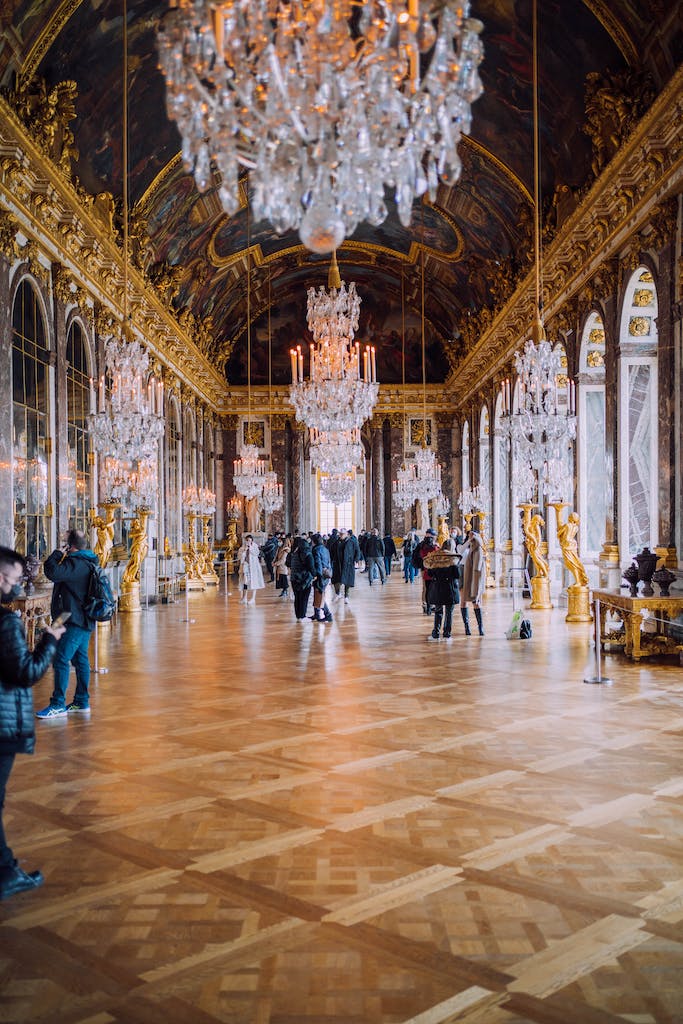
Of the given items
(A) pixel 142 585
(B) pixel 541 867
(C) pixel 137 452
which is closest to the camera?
(B) pixel 541 867

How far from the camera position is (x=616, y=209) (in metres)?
13.2

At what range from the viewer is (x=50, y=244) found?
13312mm

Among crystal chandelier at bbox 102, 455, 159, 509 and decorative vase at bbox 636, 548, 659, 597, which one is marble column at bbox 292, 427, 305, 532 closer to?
crystal chandelier at bbox 102, 455, 159, 509

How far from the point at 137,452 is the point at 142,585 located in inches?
320

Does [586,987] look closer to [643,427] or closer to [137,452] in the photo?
[137,452]

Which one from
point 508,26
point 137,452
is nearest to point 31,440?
point 137,452

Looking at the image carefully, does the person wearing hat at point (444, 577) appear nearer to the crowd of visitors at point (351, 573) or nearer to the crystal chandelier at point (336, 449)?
the crowd of visitors at point (351, 573)

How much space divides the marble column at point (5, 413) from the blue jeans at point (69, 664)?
13.6 feet

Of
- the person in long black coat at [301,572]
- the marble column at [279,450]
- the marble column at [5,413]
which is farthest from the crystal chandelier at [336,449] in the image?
the marble column at [279,450]

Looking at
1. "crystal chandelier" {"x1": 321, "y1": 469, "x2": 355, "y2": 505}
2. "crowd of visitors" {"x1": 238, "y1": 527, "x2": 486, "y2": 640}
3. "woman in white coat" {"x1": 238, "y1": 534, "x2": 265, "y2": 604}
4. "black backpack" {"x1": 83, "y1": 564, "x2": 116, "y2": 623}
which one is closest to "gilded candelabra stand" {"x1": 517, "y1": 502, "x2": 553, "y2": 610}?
"crowd of visitors" {"x1": 238, "y1": 527, "x2": 486, "y2": 640}

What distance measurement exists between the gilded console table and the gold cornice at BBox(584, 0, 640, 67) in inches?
288

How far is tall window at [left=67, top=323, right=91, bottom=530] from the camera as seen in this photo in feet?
47.3

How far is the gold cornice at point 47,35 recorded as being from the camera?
1099cm

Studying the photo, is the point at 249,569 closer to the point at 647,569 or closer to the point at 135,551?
the point at 135,551
